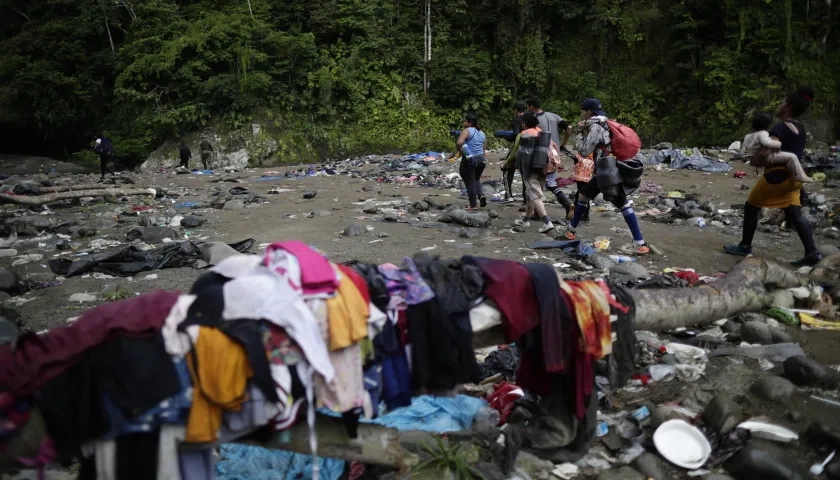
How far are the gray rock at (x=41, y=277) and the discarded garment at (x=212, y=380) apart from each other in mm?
4756

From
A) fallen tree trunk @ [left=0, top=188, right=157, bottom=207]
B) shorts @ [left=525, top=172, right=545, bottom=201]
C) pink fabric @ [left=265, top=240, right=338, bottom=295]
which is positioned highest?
pink fabric @ [left=265, top=240, right=338, bottom=295]

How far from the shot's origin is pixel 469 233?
680 cm

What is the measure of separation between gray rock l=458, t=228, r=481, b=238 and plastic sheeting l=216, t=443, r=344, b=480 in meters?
4.45

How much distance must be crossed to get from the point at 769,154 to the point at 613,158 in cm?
140

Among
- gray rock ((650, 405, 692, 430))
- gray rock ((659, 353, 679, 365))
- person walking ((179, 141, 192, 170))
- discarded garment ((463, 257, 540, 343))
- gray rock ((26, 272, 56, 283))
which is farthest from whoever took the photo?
person walking ((179, 141, 192, 170))

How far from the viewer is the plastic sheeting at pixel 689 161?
12523 millimetres

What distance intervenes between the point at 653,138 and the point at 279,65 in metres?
14.9

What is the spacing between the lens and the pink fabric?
1.97 m

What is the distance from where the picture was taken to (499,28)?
2222 cm

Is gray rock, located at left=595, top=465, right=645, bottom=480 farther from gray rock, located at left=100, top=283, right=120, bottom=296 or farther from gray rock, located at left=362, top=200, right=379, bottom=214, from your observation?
gray rock, located at left=362, top=200, right=379, bottom=214

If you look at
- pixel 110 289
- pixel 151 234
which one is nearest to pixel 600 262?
pixel 110 289

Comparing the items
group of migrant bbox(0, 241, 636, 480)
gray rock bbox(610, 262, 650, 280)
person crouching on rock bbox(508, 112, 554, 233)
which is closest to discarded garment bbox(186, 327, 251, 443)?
group of migrant bbox(0, 241, 636, 480)

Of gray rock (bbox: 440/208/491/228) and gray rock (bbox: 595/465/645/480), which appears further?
gray rock (bbox: 440/208/491/228)

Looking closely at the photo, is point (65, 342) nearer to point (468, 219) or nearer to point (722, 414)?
point (722, 414)
